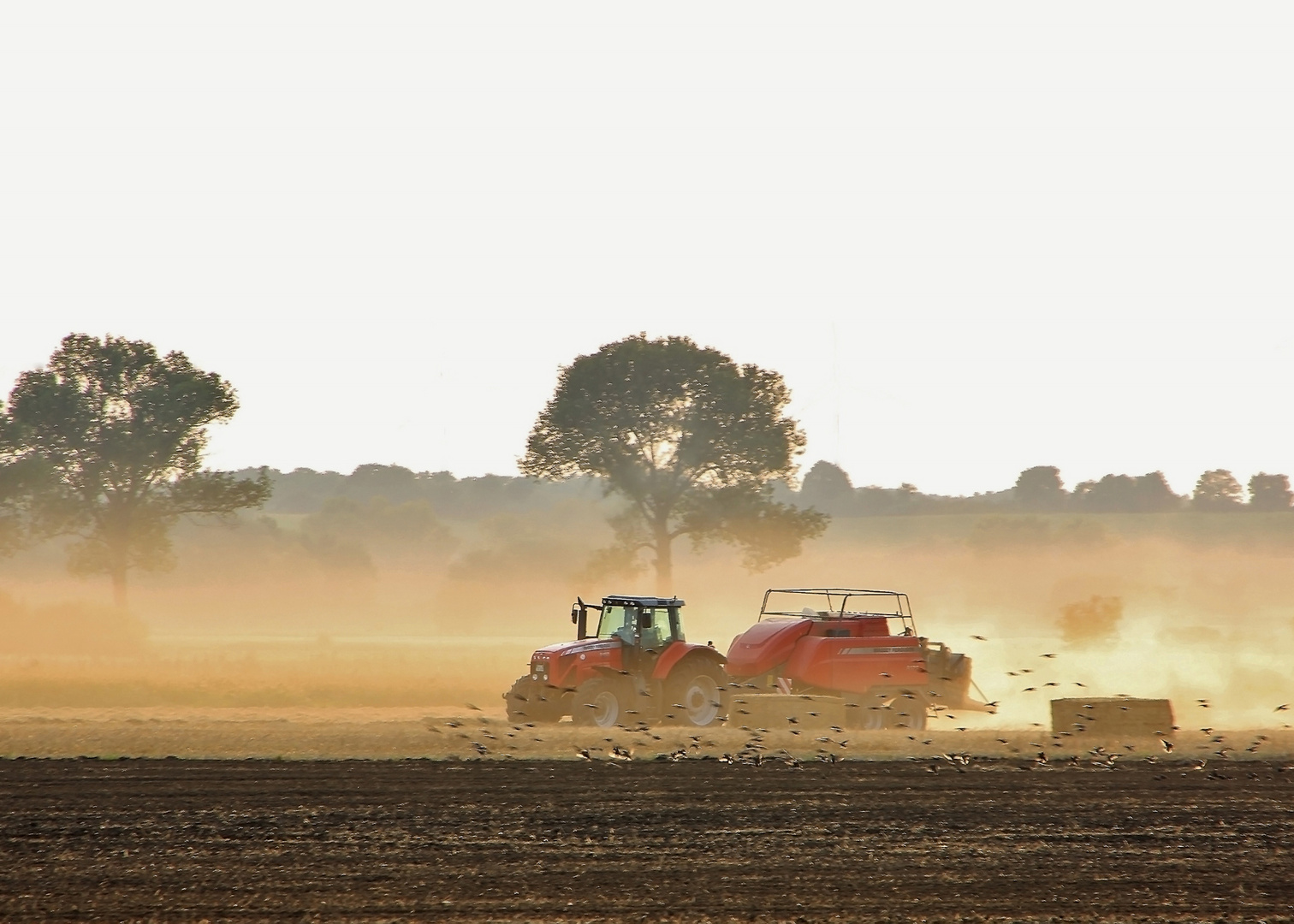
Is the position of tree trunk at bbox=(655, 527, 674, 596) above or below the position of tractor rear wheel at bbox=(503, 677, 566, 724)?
above

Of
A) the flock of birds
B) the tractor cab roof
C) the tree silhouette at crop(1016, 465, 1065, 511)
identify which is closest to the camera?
the flock of birds

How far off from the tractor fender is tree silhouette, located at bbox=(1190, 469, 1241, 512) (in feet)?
313

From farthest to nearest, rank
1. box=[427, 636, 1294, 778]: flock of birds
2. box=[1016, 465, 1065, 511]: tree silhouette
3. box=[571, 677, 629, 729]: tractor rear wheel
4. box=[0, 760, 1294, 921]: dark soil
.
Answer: box=[1016, 465, 1065, 511]: tree silhouette
box=[571, 677, 629, 729]: tractor rear wheel
box=[427, 636, 1294, 778]: flock of birds
box=[0, 760, 1294, 921]: dark soil

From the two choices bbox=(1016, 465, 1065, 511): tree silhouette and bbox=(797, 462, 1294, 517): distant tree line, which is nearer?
bbox=(797, 462, 1294, 517): distant tree line

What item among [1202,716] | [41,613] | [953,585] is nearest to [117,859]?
[1202,716]

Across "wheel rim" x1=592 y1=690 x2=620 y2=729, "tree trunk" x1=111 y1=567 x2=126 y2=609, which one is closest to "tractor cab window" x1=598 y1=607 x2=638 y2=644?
"wheel rim" x1=592 y1=690 x2=620 y2=729

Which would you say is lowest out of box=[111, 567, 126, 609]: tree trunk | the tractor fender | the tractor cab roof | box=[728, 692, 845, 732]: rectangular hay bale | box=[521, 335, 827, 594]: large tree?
box=[728, 692, 845, 732]: rectangular hay bale

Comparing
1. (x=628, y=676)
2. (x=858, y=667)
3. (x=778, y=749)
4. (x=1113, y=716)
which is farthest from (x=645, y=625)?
(x=1113, y=716)

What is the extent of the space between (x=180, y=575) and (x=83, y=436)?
889 inches

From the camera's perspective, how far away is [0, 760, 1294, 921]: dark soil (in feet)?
40.7

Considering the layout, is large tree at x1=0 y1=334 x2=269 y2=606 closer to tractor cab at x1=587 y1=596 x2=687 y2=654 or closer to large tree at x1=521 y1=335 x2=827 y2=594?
large tree at x1=521 y1=335 x2=827 y2=594

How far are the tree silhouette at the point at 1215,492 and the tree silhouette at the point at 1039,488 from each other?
41.1 feet

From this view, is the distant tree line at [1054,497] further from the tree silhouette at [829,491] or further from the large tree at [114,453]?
the large tree at [114,453]

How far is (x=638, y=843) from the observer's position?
49.3 ft
